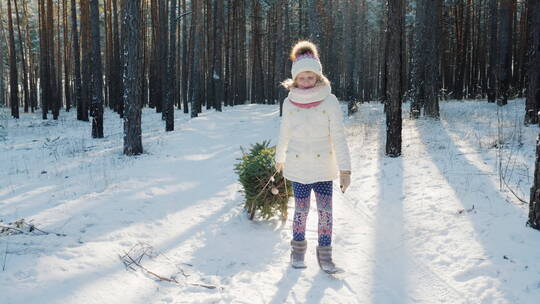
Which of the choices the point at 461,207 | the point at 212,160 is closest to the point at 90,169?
the point at 212,160

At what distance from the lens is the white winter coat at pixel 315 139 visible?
11.3 feet

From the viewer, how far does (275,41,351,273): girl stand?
342 cm

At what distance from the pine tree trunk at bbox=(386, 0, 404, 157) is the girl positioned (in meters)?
4.48

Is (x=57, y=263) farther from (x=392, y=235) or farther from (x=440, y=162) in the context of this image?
(x=440, y=162)

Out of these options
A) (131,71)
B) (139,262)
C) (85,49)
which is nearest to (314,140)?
(139,262)

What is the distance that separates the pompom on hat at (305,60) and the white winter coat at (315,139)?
0.31 metres

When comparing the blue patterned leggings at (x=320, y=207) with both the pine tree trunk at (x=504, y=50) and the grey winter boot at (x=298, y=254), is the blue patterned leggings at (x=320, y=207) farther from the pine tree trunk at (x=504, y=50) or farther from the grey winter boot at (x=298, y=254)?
the pine tree trunk at (x=504, y=50)

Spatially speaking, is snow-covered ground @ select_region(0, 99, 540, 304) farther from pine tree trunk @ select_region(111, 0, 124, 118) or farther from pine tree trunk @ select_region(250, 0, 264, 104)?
pine tree trunk @ select_region(250, 0, 264, 104)

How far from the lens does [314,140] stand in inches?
139

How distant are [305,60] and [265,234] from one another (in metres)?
2.33

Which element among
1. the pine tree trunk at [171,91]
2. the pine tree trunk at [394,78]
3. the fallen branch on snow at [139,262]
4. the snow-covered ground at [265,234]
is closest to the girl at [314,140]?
the snow-covered ground at [265,234]

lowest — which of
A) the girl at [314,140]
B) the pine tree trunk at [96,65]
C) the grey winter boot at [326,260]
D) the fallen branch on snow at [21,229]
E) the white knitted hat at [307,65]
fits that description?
the grey winter boot at [326,260]

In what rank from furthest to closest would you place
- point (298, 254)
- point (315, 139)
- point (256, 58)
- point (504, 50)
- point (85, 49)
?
point (256, 58)
point (85, 49)
point (504, 50)
point (298, 254)
point (315, 139)

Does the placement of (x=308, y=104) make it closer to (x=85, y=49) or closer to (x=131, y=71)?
(x=131, y=71)
